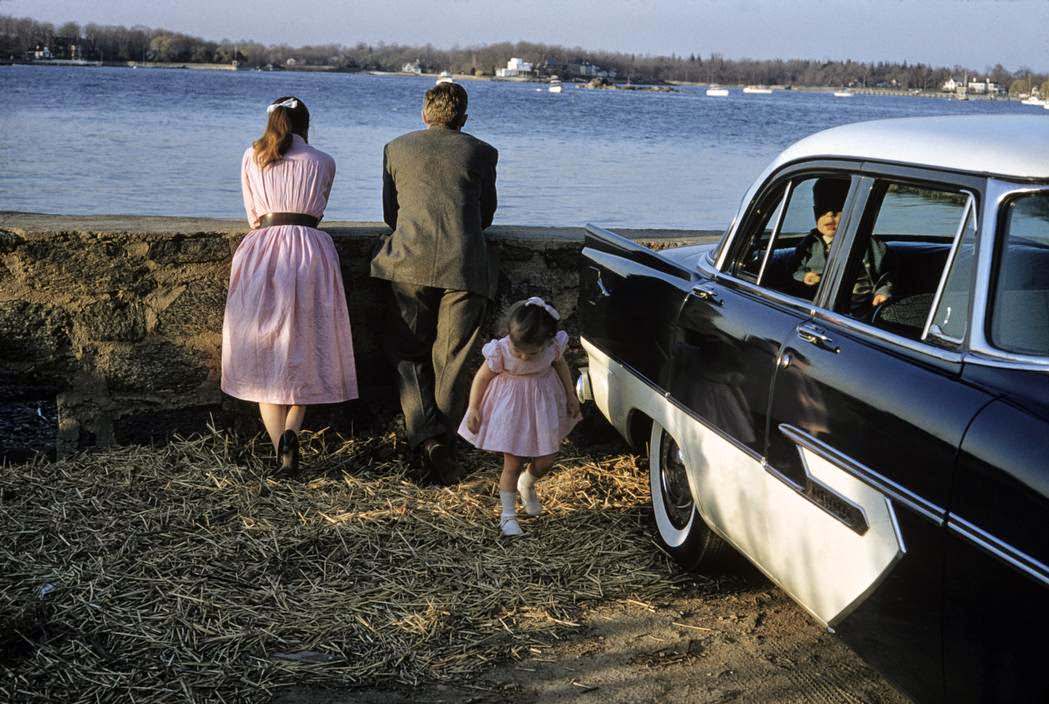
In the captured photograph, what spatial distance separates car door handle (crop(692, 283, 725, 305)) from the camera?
4297 millimetres

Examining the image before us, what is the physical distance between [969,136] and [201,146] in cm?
3460

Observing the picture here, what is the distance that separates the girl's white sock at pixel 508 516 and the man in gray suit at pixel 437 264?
0.60 metres

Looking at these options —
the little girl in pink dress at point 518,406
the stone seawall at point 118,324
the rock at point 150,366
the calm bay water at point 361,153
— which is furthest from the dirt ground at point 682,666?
the calm bay water at point 361,153

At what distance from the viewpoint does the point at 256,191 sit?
5.79 m

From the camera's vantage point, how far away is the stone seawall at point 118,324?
583 cm

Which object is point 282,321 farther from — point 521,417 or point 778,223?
point 778,223

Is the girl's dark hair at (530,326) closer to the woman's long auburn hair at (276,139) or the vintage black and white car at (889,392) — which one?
the vintage black and white car at (889,392)

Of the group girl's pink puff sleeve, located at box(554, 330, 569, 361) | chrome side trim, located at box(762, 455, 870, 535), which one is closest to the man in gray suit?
girl's pink puff sleeve, located at box(554, 330, 569, 361)

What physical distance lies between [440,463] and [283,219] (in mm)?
1431

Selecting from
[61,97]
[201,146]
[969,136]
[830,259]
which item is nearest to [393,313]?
[830,259]

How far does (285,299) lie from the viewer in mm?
5645

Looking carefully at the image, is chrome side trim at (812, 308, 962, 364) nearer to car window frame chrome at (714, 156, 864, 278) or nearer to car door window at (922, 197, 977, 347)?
car door window at (922, 197, 977, 347)

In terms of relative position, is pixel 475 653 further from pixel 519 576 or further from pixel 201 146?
pixel 201 146

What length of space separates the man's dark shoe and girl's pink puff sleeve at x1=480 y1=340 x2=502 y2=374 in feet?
2.73
